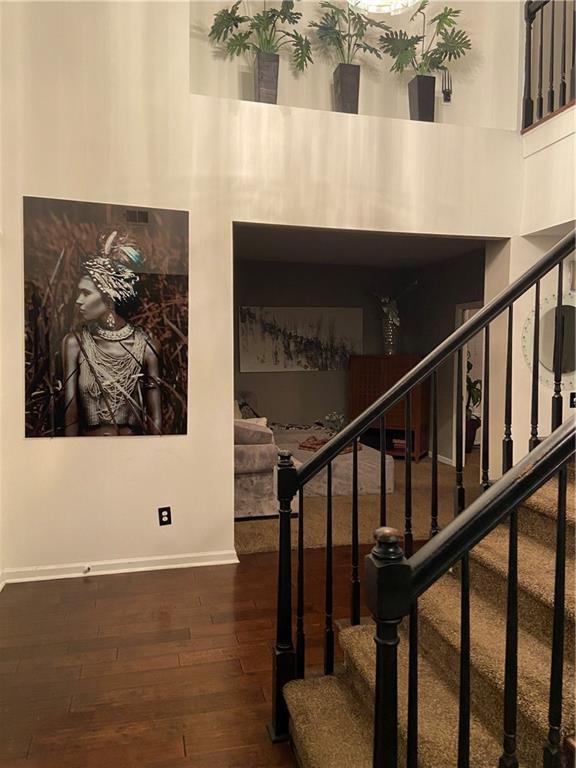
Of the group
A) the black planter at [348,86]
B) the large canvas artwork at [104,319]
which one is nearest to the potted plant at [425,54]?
the black planter at [348,86]

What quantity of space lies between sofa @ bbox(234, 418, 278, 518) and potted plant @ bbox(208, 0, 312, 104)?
262cm

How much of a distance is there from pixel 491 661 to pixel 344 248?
5.27 metres

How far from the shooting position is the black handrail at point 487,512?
1.14 meters

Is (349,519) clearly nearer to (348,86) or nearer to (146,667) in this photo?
(146,667)

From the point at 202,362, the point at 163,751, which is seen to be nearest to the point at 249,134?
the point at 202,362

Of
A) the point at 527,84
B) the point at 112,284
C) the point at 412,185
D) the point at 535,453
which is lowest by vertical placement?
the point at 535,453

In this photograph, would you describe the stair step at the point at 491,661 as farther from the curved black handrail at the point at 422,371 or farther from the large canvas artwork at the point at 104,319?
the large canvas artwork at the point at 104,319

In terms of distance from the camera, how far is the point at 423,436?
282 inches

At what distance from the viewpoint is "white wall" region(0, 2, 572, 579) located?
3408mm

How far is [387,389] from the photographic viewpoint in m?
7.46

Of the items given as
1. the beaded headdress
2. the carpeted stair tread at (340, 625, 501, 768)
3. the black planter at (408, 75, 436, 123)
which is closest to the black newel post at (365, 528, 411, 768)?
the carpeted stair tread at (340, 625, 501, 768)

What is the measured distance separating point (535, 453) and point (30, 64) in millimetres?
3659

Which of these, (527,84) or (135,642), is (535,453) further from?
(527,84)

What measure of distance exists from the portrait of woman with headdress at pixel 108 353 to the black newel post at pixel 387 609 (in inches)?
109
